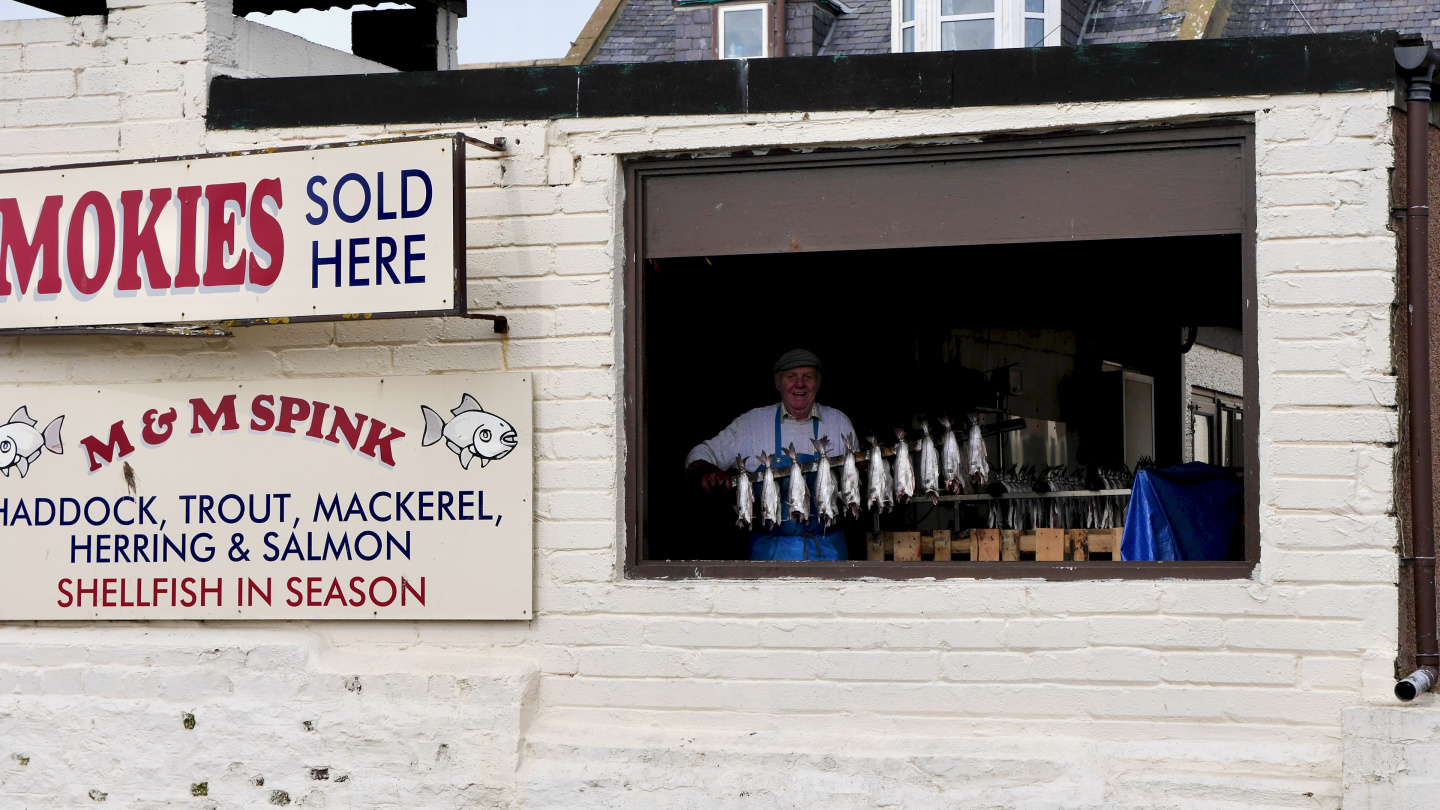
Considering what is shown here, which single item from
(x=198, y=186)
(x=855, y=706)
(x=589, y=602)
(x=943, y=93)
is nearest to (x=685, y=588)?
(x=589, y=602)

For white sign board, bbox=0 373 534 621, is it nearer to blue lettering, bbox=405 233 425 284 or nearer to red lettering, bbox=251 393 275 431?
red lettering, bbox=251 393 275 431

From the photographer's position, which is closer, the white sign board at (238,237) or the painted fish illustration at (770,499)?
the white sign board at (238,237)

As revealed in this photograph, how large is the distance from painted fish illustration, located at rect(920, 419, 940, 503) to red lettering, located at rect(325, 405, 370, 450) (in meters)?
2.42

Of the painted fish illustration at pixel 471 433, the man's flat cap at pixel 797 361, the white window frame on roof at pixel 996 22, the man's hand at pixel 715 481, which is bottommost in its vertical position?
the man's hand at pixel 715 481

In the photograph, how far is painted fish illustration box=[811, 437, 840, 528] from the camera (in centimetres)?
627

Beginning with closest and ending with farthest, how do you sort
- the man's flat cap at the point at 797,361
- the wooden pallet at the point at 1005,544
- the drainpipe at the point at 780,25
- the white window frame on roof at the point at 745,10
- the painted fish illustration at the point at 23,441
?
1. the painted fish illustration at the point at 23,441
2. the wooden pallet at the point at 1005,544
3. the man's flat cap at the point at 797,361
4. the drainpipe at the point at 780,25
5. the white window frame on roof at the point at 745,10

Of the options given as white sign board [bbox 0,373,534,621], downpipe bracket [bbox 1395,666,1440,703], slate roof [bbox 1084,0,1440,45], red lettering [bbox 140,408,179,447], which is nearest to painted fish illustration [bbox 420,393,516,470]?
white sign board [bbox 0,373,534,621]

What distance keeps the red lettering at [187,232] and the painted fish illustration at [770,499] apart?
2411mm

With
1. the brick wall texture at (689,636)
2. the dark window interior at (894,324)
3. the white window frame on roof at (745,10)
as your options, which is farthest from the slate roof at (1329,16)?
the brick wall texture at (689,636)

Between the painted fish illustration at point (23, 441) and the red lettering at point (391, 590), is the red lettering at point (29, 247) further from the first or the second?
the red lettering at point (391, 590)

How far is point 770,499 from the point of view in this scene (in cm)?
630

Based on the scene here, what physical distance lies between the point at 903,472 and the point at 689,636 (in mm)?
1494

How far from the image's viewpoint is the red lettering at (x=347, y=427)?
18.3 feet

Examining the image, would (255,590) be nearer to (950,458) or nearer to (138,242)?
(138,242)
